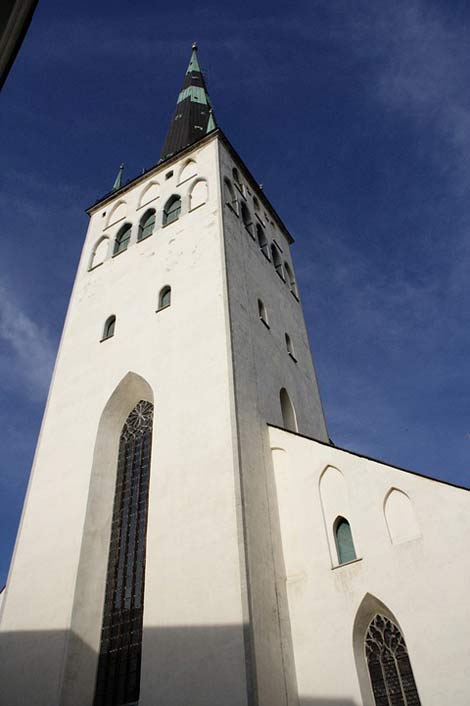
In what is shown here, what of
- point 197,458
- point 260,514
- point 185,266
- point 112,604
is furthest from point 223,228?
point 112,604

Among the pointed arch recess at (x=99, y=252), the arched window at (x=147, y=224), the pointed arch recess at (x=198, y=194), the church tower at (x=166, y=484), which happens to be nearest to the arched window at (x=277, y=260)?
the church tower at (x=166, y=484)

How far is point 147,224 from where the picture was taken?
1755 cm

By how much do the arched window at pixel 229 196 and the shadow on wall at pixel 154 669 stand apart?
11.8 m

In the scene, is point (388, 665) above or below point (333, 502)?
below

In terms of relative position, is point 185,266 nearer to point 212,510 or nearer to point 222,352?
point 222,352

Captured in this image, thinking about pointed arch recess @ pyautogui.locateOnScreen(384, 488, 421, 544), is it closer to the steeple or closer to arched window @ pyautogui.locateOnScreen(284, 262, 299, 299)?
arched window @ pyautogui.locateOnScreen(284, 262, 299, 299)

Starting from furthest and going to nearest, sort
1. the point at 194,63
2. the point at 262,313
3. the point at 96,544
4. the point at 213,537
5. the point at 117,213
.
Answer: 1. the point at 194,63
2. the point at 117,213
3. the point at 262,313
4. the point at 96,544
5. the point at 213,537

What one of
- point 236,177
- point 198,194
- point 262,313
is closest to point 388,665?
point 262,313

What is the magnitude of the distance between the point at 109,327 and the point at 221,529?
24.1 ft

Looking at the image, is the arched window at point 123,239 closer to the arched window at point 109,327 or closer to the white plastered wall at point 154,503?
the white plastered wall at point 154,503

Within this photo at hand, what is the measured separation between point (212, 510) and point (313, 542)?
1.86 m

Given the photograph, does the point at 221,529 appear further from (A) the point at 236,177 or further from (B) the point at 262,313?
(A) the point at 236,177

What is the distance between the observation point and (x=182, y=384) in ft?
37.6

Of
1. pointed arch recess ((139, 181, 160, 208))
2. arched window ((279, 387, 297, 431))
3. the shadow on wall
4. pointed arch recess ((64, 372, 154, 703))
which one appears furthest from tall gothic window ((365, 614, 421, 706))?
pointed arch recess ((139, 181, 160, 208))
